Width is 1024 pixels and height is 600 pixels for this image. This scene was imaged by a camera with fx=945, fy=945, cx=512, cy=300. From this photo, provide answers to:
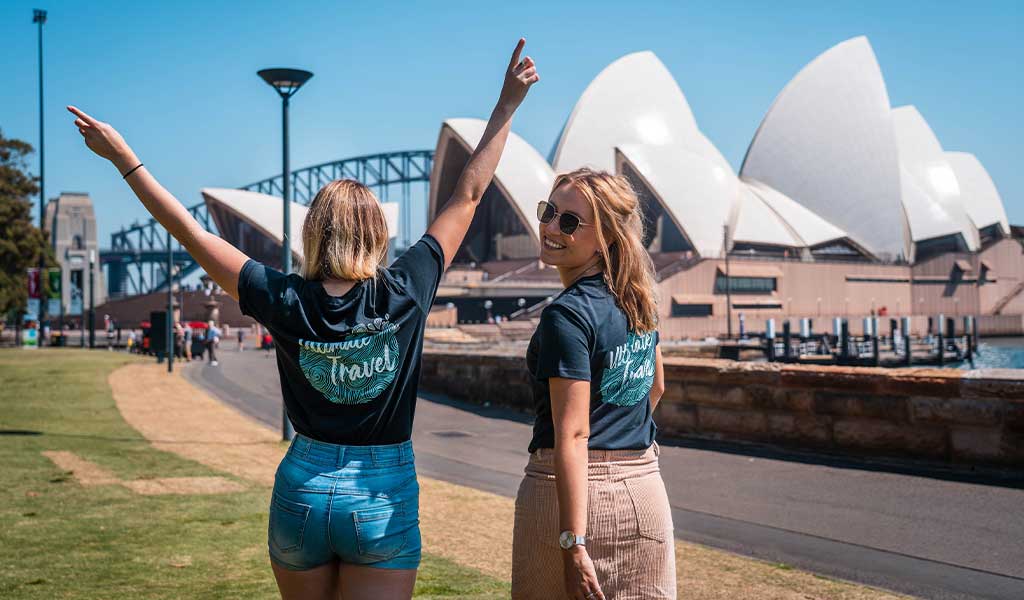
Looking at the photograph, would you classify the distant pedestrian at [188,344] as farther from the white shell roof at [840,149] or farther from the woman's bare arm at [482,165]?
the white shell roof at [840,149]

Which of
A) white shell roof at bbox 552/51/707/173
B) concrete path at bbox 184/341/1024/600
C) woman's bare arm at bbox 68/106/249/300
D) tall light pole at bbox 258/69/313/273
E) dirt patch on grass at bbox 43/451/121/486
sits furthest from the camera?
white shell roof at bbox 552/51/707/173

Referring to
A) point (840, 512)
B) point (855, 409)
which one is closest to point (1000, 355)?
point (855, 409)

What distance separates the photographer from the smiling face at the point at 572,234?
2428 mm

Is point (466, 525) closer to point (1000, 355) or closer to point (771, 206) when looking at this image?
point (1000, 355)

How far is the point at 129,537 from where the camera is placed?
18.0 ft

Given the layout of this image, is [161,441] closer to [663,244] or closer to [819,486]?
[819,486]

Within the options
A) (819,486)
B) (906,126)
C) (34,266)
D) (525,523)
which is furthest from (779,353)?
(906,126)

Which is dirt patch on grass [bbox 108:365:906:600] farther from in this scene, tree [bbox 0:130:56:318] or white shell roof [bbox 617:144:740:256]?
white shell roof [bbox 617:144:740:256]

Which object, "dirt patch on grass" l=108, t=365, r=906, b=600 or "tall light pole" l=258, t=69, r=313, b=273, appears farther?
"tall light pole" l=258, t=69, r=313, b=273

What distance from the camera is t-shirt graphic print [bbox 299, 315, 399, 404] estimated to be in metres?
2.24

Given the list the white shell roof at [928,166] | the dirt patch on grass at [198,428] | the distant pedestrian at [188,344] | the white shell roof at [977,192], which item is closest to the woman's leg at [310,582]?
the dirt patch on grass at [198,428]

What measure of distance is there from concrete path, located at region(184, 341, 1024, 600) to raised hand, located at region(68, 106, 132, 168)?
3.92 m

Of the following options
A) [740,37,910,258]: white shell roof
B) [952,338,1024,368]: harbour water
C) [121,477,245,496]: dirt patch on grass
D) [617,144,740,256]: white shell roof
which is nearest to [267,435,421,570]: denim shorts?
[121,477,245,496]: dirt patch on grass

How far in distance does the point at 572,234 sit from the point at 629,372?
383 mm
